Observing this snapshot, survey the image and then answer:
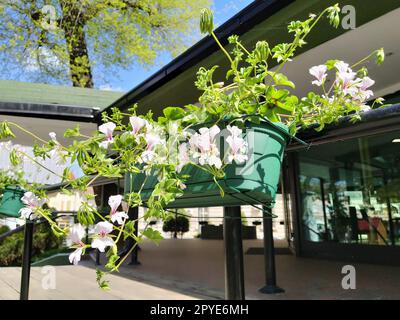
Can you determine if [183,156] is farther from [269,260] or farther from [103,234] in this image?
[269,260]

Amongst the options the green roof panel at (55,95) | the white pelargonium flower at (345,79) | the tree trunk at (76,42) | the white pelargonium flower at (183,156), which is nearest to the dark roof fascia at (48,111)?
the green roof panel at (55,95)

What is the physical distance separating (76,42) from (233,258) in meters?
17.5

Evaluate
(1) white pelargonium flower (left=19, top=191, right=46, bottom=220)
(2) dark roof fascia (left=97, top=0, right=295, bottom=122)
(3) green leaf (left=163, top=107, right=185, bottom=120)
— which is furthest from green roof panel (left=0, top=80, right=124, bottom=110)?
(3) green leaf (left=163, top=107, right=185, bottom=120)

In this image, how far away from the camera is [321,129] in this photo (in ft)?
3.24

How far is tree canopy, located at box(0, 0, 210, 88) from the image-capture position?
16.5 m

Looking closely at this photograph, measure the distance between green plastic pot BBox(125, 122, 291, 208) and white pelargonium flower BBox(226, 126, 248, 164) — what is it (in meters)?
0.06

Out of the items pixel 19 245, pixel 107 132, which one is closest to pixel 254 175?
pixel 107 132

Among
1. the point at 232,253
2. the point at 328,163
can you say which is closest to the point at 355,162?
the point at 328,163

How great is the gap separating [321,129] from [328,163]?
830 cm

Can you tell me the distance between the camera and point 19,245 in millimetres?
8812

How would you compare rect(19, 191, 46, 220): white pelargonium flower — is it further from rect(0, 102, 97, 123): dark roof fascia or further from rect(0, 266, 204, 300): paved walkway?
rect(0, 102, 97, 123): dark roof fascia

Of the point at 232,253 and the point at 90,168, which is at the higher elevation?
the point at 90,168

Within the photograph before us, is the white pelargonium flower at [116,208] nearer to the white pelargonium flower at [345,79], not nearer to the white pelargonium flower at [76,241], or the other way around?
the white pelargonium flower at [76,241]

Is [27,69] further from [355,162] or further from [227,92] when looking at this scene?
[227,92]
